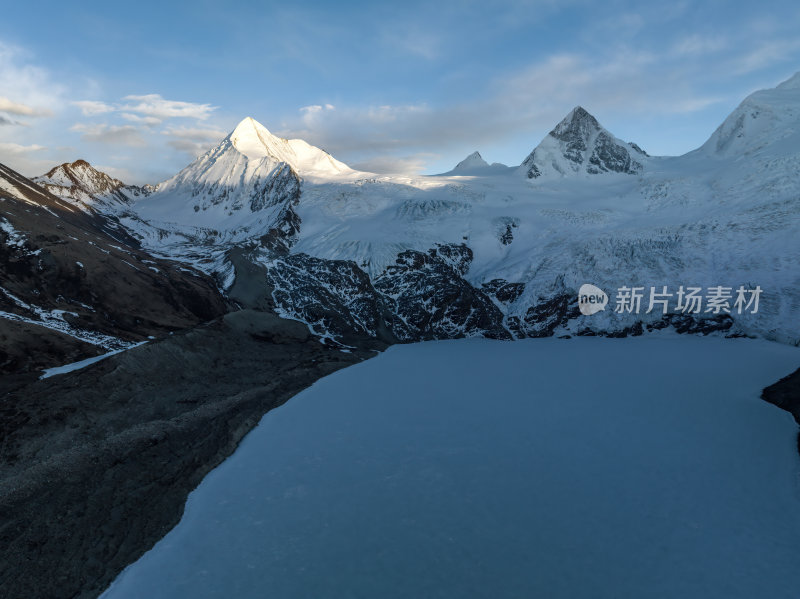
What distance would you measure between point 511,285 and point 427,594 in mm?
85448

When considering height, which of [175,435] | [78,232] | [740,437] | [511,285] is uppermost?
[78,232]

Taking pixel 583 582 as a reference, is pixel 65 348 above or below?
above

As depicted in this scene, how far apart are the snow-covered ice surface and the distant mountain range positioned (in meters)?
31.8

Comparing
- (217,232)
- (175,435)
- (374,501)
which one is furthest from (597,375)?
(217,232)

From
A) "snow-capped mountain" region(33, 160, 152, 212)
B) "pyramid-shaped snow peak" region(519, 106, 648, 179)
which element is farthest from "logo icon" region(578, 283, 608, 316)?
"snow-capped mountain" region(33, 160, 152, 212)

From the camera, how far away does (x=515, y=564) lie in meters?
21.4

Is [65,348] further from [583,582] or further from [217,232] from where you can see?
[217,232]

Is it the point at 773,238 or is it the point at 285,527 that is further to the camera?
the point at 773,238

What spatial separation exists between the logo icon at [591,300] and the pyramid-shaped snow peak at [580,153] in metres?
97.2

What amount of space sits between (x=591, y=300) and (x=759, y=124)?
387ft

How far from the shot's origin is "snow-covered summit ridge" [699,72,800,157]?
445 feet

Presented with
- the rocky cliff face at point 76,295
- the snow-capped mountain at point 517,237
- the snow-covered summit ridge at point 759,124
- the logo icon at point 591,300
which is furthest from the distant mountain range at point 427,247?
the logo icon at point 591,300

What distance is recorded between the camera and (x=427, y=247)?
367 ft

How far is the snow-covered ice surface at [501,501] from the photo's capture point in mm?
20828
